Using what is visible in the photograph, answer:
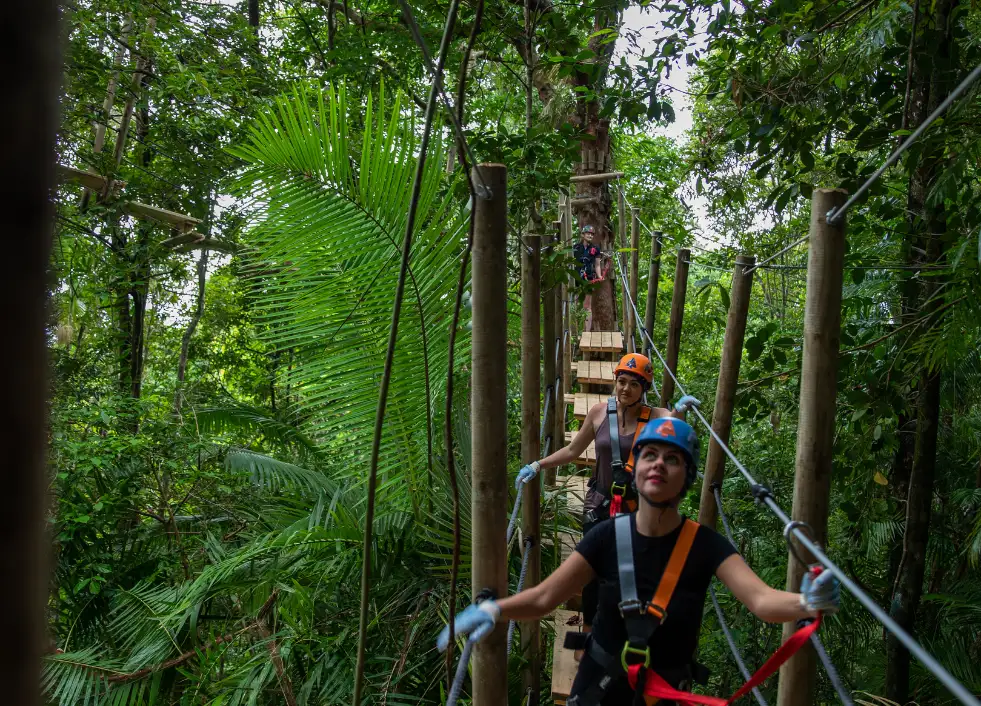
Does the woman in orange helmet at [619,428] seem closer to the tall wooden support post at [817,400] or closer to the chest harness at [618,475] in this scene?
the chest harness at [618,475]

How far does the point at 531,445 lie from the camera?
11.4 ft

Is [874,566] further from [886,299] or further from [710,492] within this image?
[710,492]

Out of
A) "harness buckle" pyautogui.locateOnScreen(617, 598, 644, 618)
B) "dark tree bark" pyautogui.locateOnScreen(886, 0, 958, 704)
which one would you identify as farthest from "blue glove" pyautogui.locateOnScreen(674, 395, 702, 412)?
"harness buckle" pyautogui.locateOnScreen(617, 598, 644, 618)

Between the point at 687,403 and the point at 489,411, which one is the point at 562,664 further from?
the point at 489,411

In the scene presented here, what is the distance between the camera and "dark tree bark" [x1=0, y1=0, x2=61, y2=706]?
0.99 feet

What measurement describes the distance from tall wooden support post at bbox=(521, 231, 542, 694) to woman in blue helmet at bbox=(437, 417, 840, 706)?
142 centimetres

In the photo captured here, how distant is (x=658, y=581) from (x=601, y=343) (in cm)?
606

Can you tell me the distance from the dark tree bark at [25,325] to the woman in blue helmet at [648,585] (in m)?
1.48

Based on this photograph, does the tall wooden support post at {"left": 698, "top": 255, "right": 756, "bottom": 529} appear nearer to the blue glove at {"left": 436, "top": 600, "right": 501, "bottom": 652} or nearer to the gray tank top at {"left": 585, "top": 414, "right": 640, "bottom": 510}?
the gray tank top at {"left": 585, "top": 414, "right": 640, "bottom": 510}

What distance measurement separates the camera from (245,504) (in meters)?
4.99

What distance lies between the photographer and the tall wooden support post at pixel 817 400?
2.05m

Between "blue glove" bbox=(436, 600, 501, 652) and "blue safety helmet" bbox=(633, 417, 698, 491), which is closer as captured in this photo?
"blue glove" bbox=(436, 600, 501, 652)

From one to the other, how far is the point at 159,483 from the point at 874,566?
4.68m

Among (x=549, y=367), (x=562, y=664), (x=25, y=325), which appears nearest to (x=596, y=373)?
(x=549, y=367)
